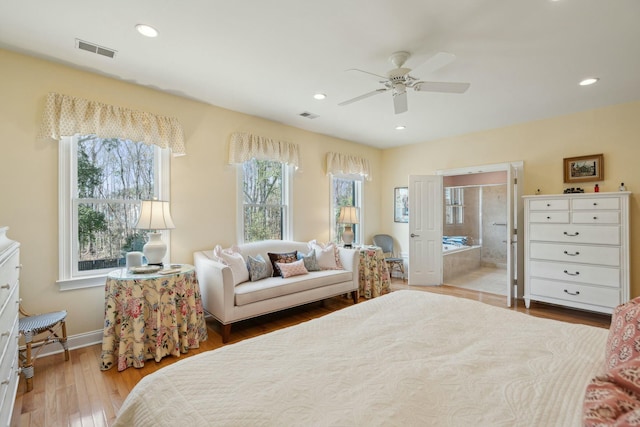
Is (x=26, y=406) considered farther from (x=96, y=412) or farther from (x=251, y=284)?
(x=251, y=284)

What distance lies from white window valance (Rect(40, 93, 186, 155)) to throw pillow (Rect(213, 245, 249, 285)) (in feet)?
3.97

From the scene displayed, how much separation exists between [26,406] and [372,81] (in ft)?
12.1

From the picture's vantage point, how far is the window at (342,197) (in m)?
5.09

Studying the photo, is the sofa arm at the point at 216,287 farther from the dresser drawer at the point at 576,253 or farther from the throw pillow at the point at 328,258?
the dresser drawer at the point at 576,253

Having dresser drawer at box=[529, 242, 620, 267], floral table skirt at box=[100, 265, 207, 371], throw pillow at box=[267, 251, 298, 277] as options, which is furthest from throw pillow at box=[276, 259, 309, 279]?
dresser drawer at box=[529, 242, 620, 267]

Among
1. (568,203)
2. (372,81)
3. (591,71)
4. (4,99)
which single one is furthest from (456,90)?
(4,99)

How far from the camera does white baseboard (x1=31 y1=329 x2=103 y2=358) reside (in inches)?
101

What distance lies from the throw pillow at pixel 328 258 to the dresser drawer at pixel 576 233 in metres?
2.53

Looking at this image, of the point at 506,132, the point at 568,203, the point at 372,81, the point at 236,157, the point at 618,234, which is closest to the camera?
the point at 372,81

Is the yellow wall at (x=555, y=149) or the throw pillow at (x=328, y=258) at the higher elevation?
the yellow wall at (x=555, y=149)

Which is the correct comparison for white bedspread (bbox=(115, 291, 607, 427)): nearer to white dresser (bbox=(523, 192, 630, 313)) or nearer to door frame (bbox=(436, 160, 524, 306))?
white dresser (bbox=(523, 192, 630, 313))

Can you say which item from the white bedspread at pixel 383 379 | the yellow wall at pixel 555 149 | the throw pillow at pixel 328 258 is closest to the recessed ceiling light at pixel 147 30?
the white bedspread at pixel 383 379

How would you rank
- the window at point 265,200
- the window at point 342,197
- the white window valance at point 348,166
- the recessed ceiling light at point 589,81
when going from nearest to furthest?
1. the recessed ceiling light at point 589,81
2. the window at point 265,200
3. the white window valance at point 348,166
4. the window at point 342,197

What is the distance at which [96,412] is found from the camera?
A: 188cm
